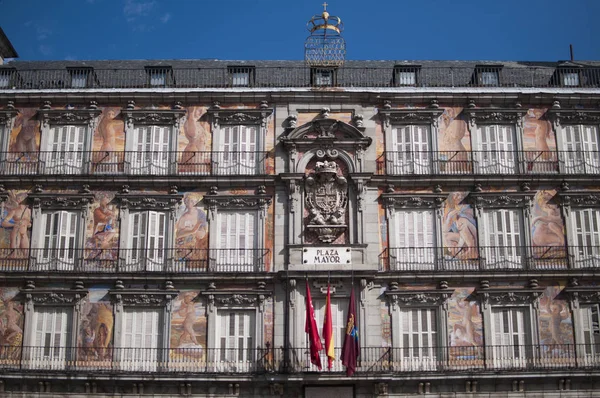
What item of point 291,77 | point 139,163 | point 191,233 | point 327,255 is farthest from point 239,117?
point 327,255

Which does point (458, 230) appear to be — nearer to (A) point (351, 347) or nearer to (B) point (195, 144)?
(A) point (351, 347)

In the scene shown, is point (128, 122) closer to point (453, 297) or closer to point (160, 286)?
point (160, 286)

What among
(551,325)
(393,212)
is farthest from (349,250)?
(551,325)

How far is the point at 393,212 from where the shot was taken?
33.2 metres

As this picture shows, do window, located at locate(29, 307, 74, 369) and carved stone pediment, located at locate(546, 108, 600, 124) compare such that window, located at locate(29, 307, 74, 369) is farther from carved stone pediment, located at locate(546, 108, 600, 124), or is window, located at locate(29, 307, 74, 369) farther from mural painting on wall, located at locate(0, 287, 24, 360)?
carved stone pediment, located at locate(546, 108, 600, 124)

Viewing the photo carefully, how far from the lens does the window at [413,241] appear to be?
107 feet

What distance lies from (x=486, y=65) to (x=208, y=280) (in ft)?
49.8

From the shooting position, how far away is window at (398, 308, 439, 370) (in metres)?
31.5

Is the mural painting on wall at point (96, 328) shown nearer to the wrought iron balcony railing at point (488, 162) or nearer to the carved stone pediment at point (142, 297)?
the carved stone pediment at point (142, 297)

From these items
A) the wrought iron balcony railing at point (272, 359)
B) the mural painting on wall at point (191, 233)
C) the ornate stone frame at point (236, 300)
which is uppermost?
the mural painting on wall at point (191, 233)

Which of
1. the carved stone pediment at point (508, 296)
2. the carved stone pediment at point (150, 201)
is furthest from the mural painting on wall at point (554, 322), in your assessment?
the carved stone pediment at point (150, 201)

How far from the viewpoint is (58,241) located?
33.0 meters

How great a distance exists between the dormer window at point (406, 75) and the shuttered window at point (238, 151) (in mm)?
6715

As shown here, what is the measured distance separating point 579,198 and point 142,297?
17.6m
